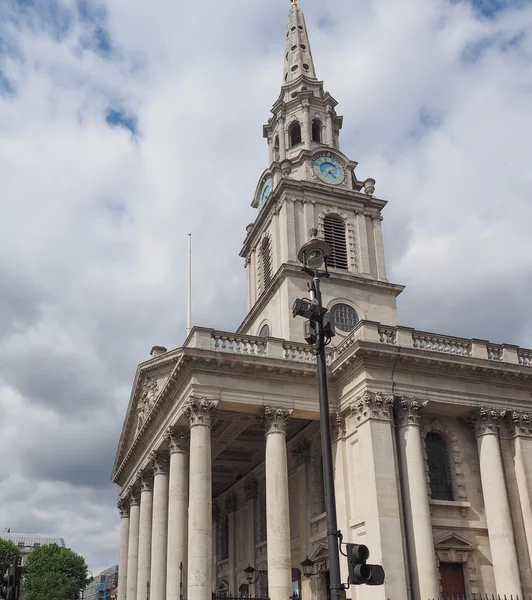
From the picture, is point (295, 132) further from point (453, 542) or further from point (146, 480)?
point (453, 542)

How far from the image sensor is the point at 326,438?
12.0 metres

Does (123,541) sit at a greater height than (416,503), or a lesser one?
greater

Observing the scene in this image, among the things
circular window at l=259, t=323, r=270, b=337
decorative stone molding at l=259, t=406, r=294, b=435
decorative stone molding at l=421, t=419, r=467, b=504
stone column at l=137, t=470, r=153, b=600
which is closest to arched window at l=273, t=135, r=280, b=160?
circular window at l=259, t=323, r=270, b=337

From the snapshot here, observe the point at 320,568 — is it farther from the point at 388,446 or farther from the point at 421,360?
the point at 421,360

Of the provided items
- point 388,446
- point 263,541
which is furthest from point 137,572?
point 388,446

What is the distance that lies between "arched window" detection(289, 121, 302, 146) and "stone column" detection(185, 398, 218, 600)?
22900 millimetres

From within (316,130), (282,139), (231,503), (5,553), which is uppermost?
(316,130)

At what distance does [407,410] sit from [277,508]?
20.1ft

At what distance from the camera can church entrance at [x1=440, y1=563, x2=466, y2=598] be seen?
25206mm

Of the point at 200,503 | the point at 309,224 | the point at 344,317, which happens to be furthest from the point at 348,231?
the point at 200,503

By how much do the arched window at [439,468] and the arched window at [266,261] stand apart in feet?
47.6

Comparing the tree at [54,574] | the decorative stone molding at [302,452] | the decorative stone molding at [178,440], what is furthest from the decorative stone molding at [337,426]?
the tree at [54,574]

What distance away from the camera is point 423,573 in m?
23.7

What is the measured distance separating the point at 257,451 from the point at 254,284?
10.5 metres
